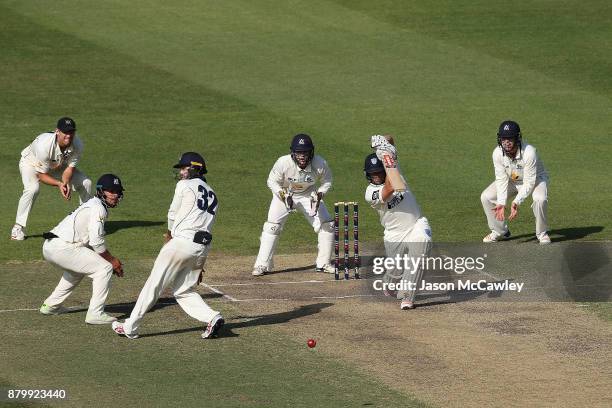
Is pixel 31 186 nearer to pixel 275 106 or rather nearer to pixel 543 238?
pixel 543 238

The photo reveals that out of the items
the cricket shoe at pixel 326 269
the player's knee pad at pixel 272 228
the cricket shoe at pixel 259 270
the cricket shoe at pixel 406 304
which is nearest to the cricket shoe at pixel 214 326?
the cricket shoe at pixel 406 304

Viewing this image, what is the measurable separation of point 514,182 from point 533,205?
0.58 meters

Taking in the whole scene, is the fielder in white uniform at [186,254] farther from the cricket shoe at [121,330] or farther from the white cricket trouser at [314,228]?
the white cricket trouser at [314,228]

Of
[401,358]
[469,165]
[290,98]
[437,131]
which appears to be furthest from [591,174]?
[401,358]

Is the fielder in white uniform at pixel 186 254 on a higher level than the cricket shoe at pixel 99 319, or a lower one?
higher

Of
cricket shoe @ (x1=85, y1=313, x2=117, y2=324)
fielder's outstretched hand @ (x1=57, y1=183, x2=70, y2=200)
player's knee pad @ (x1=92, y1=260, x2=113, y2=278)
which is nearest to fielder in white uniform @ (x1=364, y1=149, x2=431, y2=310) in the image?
player's knee pad @ (x1=92, y1=260, x2=113, y2=278)

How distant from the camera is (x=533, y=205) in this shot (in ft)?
68.8

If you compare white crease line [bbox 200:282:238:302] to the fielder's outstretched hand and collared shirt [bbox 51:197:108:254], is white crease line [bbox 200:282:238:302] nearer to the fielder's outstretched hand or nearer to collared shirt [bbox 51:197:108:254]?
collared shirt [bbox 51:197:108:254]

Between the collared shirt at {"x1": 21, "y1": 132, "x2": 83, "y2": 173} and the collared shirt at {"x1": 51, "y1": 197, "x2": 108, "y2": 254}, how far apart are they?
5645mm

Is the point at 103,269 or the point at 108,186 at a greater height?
the point at 108,186

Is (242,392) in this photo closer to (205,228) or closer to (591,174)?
(205,228)

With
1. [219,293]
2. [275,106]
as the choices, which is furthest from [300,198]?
[275,106]

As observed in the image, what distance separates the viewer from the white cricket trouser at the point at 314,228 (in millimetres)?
18812

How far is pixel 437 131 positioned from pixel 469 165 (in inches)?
107
